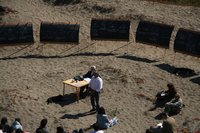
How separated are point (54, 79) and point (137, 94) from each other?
16.5 ft

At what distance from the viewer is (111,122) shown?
9.16m

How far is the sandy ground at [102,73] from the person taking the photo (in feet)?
31.9

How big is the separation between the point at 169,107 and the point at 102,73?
16.3 ft

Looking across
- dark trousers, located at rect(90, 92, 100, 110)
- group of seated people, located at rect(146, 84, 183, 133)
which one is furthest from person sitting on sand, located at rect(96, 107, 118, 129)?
group of seated people, located at rect(146, 84, 183, 133)

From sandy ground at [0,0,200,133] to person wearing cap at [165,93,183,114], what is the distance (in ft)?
1.04

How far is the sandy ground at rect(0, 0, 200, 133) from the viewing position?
383 inches

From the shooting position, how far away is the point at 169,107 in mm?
9789

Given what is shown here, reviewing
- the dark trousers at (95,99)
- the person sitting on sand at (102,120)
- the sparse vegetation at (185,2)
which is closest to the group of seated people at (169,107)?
the person sitting on sand at (102,120)

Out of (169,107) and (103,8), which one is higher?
(103,8)

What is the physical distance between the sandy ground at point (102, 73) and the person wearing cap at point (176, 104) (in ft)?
1.04

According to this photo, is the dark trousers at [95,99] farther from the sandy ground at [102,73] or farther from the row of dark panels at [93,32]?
the row of dark panels at [93,32]

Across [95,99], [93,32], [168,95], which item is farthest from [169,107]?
[93,32]

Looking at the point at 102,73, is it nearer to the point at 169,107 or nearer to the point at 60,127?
the point at 169,107

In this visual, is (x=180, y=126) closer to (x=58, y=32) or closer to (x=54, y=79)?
(x=54, y=79)
